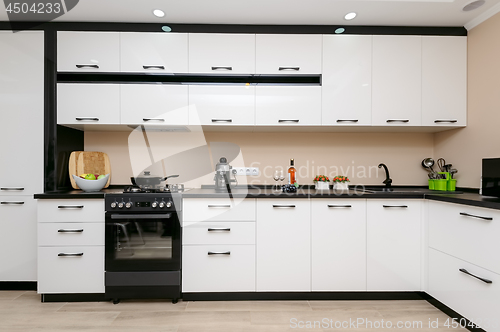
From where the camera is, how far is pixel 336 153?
2844 mm

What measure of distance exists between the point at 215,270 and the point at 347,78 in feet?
6.73

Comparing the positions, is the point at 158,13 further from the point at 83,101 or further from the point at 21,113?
the point at 21,113

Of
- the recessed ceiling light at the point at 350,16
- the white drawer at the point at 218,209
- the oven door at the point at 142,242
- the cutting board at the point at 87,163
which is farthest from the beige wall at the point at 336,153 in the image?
the recessed ceiling light at the point at 350,16

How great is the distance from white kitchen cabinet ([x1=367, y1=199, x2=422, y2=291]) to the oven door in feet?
5.23

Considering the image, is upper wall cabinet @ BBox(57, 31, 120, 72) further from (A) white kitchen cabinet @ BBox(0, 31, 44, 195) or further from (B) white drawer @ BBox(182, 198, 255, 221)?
(B) white drawer @ BBox(182, 198, 255, 221)

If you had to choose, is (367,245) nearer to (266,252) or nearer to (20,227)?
(266,252)

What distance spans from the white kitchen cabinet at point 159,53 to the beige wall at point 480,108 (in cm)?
259

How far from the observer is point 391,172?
2.84 meters

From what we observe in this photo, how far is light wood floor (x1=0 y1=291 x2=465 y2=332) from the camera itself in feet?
6.11

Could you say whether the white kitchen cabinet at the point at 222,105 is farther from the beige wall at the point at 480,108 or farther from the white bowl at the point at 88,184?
the beige wall at the point at 480,108

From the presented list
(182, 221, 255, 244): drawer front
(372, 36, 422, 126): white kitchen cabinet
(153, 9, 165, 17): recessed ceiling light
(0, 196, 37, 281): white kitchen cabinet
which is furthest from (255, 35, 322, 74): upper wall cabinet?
(0, 196, 37, 281): white kitchen cabinet

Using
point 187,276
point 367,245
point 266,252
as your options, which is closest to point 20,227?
point 187,276

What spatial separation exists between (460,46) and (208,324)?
320cm

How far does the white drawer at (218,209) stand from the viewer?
7.22ft
